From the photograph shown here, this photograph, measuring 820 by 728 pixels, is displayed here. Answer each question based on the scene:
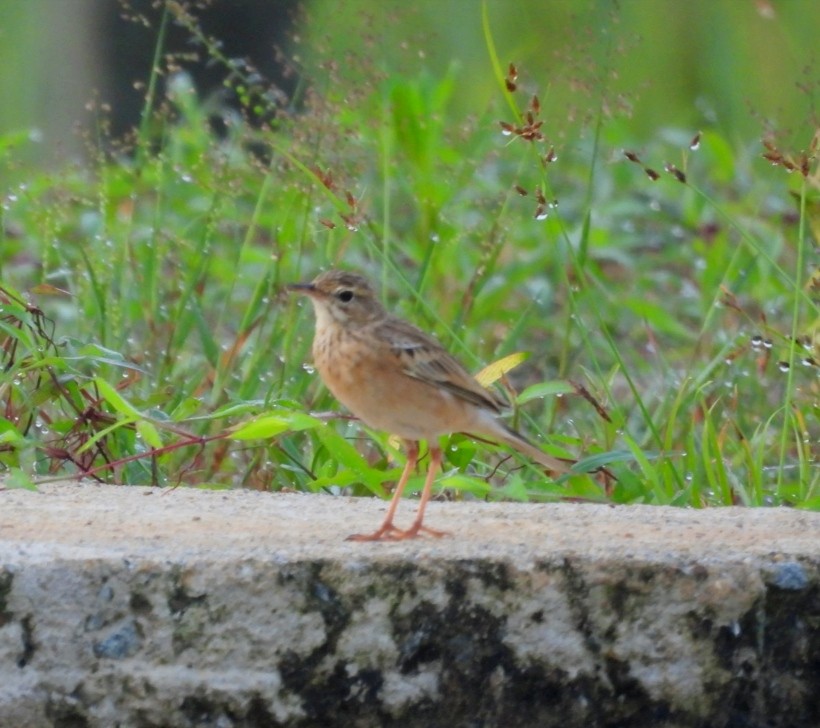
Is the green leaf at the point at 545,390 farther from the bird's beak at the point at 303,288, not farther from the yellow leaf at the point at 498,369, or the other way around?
the bird's beak at the point at 303,288

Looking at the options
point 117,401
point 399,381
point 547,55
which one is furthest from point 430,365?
point 547,55

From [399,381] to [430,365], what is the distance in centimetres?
16

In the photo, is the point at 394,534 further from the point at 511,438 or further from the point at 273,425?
the point at 511,438

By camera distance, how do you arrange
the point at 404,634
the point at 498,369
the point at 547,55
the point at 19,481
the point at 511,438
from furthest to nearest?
1. the point at 547,55
2. the point at 498,369
3. the point at 511,438
4. the point at 19,481
5. the point at 404,634

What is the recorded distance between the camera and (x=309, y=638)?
306cm

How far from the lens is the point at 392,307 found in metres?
6.75

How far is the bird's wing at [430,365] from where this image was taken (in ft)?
13.5

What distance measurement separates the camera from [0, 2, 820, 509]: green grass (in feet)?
14.7

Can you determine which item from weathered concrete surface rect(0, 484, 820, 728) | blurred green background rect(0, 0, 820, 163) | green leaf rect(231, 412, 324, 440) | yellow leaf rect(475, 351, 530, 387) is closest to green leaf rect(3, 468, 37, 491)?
green leaf rect(231, 412, 324, 440)

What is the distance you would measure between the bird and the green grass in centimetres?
→ 16

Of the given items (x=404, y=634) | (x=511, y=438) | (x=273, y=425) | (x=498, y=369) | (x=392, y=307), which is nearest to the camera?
(x=404, y=634)

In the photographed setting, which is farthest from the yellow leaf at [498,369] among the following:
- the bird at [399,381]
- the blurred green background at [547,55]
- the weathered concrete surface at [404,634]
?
the blurred green background at [547,55]

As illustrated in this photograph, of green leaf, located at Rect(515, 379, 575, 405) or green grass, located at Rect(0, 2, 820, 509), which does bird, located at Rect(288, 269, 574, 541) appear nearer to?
green grass, located at Rect(0, 2, 820, 509)

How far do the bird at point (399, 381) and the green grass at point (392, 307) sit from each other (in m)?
0.16
